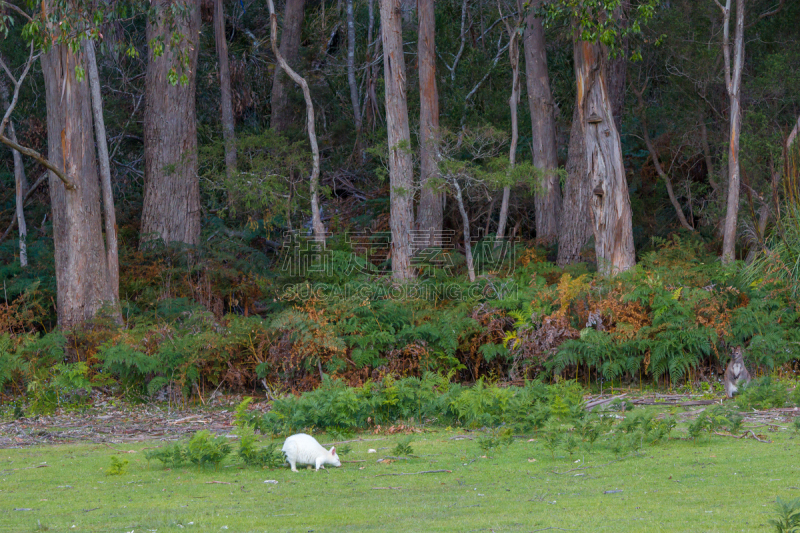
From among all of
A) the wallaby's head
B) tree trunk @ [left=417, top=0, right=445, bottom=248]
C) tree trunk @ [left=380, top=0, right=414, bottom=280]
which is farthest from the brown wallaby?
tree trunk @ [left=417, top=0, right=445, bottom=248]

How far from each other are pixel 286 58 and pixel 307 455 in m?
20.7

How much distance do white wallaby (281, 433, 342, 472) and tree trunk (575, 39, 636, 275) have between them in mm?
10217

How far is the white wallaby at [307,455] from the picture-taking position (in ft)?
26.7

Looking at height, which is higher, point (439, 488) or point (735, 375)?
point (439, 488)

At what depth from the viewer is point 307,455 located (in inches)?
321

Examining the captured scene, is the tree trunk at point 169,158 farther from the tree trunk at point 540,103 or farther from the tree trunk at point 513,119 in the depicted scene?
the tree trunk at point 540,103

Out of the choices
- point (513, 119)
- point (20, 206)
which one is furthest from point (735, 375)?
point (20, 206)

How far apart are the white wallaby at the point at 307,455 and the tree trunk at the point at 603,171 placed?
33.5ft

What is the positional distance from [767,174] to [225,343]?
13.0 m

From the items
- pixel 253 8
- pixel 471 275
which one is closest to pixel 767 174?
pixel 471 275

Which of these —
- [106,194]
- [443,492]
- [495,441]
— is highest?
[106,194]

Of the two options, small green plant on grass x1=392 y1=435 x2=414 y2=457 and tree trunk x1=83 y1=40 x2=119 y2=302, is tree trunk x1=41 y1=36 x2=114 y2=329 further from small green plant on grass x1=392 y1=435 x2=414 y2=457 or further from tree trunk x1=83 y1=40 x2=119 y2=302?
small green plant on grass x1=392 y1=435 x2=414 y2=457

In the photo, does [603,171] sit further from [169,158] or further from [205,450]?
[205,450]

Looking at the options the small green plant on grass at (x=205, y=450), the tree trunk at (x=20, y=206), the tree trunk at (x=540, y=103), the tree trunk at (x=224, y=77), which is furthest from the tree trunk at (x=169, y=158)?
the small green plant on grass at (x=205, y=450)
